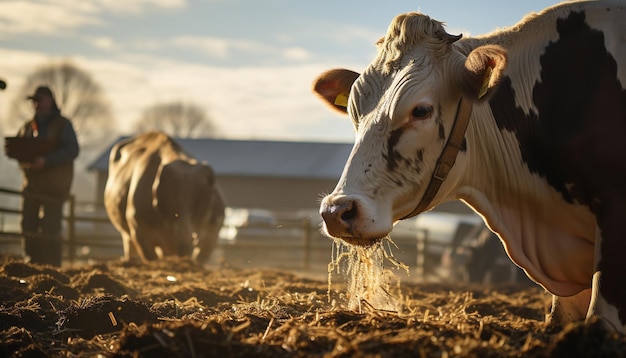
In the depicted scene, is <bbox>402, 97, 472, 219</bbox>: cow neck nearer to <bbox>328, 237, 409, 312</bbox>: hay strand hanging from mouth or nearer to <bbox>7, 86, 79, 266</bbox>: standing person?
<bbox>328, 237, 409, 312</bbox>: hay strand hanging from mouth

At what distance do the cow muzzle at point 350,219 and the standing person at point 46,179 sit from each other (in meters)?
8.49

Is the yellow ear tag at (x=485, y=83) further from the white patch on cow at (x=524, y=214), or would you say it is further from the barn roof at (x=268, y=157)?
the barn roof at (x=268, y=157)

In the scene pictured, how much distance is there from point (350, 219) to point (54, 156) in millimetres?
8648

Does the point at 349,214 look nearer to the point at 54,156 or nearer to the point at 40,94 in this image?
the point at 54,156

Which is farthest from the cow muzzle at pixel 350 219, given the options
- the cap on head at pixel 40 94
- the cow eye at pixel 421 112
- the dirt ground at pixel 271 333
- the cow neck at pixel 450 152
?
the cap on head at pixel 40 94

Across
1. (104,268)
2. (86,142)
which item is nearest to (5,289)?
(104,268)

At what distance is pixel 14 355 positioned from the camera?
3914 millimetres

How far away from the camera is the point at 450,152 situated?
462 centimetres

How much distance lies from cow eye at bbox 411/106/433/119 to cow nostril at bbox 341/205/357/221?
682mm

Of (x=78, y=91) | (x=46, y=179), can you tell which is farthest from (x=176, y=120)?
(x=46, y=179)

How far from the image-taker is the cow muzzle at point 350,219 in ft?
13.7

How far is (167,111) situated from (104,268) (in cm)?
7670

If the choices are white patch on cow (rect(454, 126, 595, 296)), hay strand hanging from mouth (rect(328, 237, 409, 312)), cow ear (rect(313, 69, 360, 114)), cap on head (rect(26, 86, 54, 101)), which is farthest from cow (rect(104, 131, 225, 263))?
white patch on cow (rect(454, 126, 595, 296))

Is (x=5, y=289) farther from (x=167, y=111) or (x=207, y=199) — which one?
(x=167, y=111)
